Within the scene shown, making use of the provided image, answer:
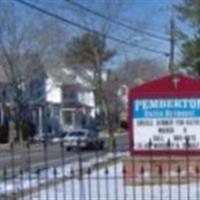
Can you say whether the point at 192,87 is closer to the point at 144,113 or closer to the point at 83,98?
the point at 144,113

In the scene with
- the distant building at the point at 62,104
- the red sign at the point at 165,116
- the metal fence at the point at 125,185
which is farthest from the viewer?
the distant building at the point at 62,104

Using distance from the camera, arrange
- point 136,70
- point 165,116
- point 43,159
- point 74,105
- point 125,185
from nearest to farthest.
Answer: point 125,185 → point 165,116 → point 43,159 → point 136,70 → point 74,105

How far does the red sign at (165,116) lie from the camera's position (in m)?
22.7

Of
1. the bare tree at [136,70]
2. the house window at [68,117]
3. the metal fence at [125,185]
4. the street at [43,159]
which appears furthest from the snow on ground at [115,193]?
the house window at [68,117]

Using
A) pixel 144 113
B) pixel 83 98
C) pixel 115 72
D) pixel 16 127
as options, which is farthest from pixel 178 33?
pixel 83 98

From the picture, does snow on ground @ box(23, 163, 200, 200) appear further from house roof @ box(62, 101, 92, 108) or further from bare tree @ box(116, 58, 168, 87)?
house roof @ box(62, 101, 92, 108)

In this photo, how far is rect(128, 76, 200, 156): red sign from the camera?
22734mm

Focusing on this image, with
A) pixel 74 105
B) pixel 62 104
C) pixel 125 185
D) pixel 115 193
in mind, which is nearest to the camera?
pixel 115 193

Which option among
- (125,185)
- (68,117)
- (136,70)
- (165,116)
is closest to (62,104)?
(68,117)

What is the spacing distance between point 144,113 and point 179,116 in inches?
35.9

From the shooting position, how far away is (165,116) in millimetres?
22938

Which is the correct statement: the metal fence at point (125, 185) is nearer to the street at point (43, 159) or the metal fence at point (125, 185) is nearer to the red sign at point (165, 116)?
the red sign at point (165, 116)

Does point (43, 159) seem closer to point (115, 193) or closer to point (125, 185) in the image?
point (125, 185)

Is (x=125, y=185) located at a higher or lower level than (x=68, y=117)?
lower
